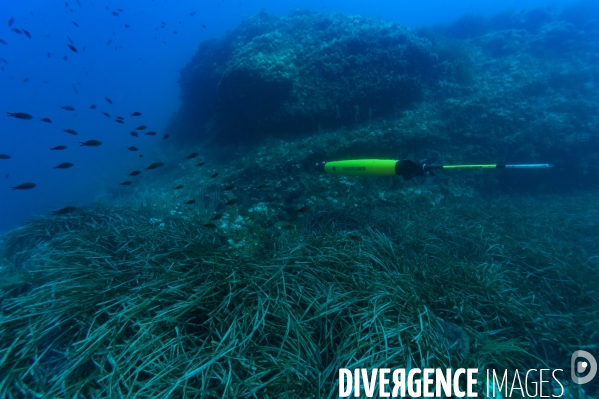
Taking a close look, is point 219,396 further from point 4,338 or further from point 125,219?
point 125,219

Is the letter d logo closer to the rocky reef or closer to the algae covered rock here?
the rocky reef

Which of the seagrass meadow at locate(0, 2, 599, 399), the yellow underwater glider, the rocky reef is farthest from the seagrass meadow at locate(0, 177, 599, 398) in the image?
the rocky reef

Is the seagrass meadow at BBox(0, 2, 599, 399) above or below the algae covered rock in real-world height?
below

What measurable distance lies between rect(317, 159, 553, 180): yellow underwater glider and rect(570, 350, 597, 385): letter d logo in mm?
2166

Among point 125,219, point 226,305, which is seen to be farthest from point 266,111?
point 226,305

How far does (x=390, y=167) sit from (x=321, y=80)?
692cm

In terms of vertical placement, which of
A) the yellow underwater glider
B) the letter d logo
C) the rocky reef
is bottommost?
the letter d logo

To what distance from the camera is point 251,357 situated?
2297 millimetres

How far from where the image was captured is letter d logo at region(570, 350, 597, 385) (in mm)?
2742

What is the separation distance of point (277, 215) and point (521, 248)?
16.5 feet

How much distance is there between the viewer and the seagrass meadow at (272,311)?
2203mm

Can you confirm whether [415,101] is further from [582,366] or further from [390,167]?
[582,366]

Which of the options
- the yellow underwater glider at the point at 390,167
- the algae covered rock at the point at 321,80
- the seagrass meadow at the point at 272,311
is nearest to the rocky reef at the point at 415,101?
the algae covered rock at the point at 321,80

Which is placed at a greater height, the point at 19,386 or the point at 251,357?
the point at 251,357
